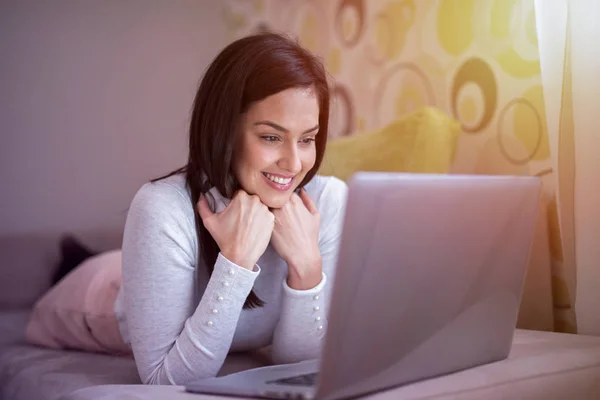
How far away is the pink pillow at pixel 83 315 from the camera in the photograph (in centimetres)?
154

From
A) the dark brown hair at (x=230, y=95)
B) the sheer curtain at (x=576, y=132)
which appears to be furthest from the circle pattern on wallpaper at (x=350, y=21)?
the dark brown hair at (x=230, y=95)

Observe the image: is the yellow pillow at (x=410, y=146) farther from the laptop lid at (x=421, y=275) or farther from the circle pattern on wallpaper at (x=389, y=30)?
the laptop lid at (x=421, y=275)

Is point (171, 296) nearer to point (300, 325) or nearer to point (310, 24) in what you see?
point (300, 325)

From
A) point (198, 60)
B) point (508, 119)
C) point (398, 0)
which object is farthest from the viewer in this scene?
point (198, 60)

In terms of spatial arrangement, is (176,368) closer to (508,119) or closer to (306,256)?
(306,256)

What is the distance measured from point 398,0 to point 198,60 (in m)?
0.79

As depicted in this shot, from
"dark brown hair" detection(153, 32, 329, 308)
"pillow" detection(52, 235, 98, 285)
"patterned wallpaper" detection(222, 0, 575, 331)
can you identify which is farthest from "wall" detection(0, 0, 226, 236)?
"dark brown hair" detection(153, 32, 329, 308)

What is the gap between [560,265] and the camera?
151cm

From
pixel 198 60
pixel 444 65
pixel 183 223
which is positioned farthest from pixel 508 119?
pixel 198 60

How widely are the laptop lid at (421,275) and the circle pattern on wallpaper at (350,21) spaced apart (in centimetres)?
140

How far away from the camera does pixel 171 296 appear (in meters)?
1.13

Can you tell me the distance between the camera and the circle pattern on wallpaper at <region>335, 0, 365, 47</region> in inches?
87.0

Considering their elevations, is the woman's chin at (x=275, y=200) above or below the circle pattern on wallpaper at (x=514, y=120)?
→ below

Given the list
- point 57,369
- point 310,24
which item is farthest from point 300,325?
point 310,24
